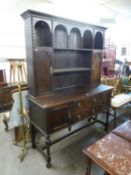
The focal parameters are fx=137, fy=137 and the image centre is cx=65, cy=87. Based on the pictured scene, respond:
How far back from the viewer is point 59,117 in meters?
1.83

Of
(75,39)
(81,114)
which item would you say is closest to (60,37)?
(75,39)

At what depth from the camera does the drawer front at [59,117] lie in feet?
5.73

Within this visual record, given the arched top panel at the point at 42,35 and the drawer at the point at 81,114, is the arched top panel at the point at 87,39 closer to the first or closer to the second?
the arched top panel at the point at 42,35

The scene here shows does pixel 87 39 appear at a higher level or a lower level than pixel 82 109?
higher


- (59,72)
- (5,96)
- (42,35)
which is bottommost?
(5,96)

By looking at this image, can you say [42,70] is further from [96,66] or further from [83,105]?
[96,66]

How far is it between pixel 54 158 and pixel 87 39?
6.93 feet

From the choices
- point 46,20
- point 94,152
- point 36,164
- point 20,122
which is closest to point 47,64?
point 46,20

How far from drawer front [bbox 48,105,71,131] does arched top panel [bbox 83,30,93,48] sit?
4.38 feet

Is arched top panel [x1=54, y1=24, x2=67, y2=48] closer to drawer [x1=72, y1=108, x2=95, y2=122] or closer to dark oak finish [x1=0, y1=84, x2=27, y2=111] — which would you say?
drawer [x1=72, y1=108, x2=95, y2=122]

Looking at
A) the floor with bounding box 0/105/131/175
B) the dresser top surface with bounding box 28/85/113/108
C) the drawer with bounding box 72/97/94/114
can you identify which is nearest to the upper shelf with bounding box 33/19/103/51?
the dresser top surface with bounding box 28/85/113/108

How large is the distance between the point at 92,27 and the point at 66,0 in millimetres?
1020

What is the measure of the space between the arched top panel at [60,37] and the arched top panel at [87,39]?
463 millimetres

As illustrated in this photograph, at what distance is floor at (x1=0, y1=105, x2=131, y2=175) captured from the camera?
181 centimetres
